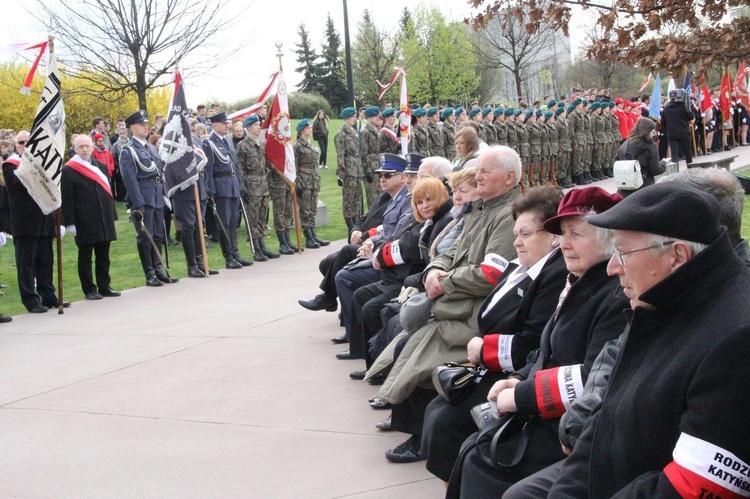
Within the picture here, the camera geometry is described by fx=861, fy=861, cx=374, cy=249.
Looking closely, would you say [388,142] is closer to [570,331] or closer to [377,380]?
[377,380]

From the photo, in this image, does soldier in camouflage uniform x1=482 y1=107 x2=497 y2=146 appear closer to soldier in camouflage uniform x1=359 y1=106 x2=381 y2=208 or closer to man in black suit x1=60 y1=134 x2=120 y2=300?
soldier in camouflage uniform x1=359 y1=106 x2=381 y2=208

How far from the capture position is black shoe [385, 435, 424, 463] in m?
4.99

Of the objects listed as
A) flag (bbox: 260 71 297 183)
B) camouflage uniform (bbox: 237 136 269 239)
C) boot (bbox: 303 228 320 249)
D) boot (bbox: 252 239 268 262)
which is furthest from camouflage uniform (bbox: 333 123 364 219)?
boot (bbox: 252 239 268 262)

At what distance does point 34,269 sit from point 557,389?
8.85 m

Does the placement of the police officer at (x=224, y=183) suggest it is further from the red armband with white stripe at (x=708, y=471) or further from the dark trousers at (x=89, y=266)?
the red armband with white stripe at (x=708, y=471)

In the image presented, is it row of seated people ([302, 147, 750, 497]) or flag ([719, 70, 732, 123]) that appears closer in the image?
row of seated people ([302, 147, 750, 497])

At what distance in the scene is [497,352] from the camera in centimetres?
410

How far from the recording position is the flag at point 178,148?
11883mm

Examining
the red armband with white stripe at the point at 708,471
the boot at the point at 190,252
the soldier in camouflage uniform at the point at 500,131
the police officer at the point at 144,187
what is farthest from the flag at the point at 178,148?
the red armband with white stripe at the point at 708,471

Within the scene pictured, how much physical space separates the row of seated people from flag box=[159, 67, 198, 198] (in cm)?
668

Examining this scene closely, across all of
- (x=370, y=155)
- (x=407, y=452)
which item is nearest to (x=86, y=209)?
(x=370, y=155)

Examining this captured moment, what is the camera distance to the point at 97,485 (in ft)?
16.1

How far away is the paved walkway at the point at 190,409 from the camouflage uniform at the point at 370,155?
6609mm

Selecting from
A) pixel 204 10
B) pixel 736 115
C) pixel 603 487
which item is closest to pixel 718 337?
pixel 603 487
